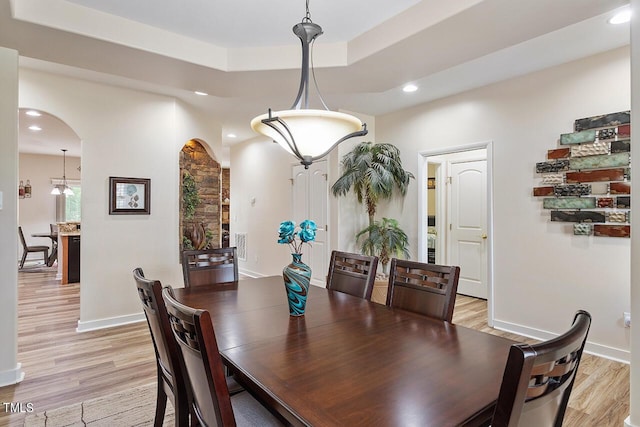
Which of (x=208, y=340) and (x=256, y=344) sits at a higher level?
(x=208, y=340)

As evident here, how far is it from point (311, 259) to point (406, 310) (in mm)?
3245

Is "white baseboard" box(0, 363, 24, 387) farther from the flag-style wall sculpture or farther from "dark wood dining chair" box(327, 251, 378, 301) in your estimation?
the flag-style wall sculpture

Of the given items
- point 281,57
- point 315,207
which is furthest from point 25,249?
point 281,57

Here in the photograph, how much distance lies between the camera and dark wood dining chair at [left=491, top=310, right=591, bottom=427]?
749 mm

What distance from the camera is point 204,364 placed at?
103 centimetres

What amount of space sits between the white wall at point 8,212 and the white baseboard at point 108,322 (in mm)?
1113

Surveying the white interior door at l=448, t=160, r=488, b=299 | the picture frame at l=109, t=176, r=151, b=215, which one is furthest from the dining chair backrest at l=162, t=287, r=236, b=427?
the white interior door at l=448, t=160, r=488, b=299

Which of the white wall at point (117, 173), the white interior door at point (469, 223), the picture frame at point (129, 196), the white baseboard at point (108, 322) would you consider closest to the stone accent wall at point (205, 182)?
the white wall at point (117, 173)

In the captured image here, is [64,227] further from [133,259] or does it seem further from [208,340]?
[208,340]

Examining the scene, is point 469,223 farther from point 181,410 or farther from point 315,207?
point 181,410

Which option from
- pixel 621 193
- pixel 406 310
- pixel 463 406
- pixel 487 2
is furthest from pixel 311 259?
pixel 463 406

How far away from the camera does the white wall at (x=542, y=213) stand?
2.96 metres

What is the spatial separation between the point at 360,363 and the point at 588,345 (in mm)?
2973

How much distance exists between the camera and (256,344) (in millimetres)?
1406
